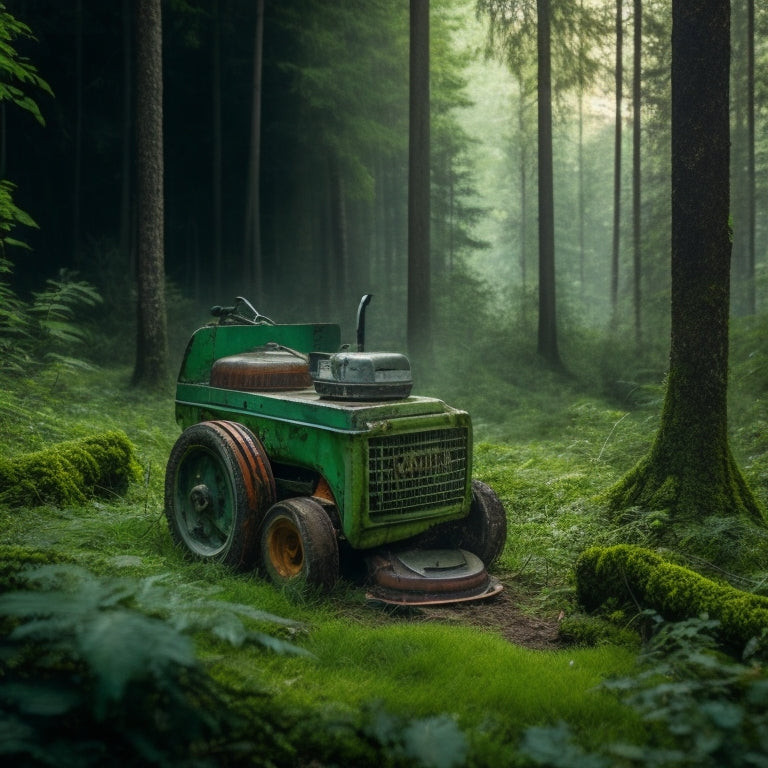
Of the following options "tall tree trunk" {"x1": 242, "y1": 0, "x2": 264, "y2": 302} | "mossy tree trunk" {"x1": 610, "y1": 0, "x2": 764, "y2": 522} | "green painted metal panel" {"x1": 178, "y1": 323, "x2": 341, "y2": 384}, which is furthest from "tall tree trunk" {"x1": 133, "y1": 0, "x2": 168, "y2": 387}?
"mossy tree trunk" {"x1": 610, "y1": 0, "x2": 764, "y2": 522}

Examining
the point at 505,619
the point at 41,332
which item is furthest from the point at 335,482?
the point at 41,332

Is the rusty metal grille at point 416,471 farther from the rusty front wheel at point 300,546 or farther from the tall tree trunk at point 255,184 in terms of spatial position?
the tall tree trunk at point 255,184

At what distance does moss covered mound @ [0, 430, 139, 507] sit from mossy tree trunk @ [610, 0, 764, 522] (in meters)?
4.98

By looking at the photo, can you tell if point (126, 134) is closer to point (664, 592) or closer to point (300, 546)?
point (300, 546)

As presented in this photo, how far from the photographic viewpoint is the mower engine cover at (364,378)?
5.63m

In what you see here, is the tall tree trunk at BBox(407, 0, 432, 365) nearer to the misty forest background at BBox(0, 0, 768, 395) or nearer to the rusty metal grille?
the misty forest background at BBox(0, 0, 768, 395)

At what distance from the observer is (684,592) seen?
4398 mm

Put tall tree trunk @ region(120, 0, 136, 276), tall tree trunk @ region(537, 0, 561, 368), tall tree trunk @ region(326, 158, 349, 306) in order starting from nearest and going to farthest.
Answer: tall tree trunk @ region(537, 0, 561, 368) → tall tree trunk @ region(120, 0, 136, 276) → tall tree trunk @ region(326, 158, 349, 306)

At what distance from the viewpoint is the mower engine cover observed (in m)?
5.63

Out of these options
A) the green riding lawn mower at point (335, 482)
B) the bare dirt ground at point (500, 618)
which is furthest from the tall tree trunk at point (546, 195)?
Answer: the bare dirt ground at point (500, 618)

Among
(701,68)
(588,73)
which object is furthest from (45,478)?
(588,73)

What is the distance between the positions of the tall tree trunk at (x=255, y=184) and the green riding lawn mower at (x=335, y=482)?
15.5 metres

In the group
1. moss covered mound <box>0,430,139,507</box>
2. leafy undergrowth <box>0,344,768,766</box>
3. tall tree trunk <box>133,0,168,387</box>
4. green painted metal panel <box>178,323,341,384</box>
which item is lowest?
leafy undergrowth <box>0,344,768,766</box>

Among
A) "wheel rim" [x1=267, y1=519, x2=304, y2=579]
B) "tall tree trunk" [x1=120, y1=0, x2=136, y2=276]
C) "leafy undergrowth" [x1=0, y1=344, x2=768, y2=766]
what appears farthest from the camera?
"tall tree trunk" [x1=120, y1=0, x2=136, y2=276]
